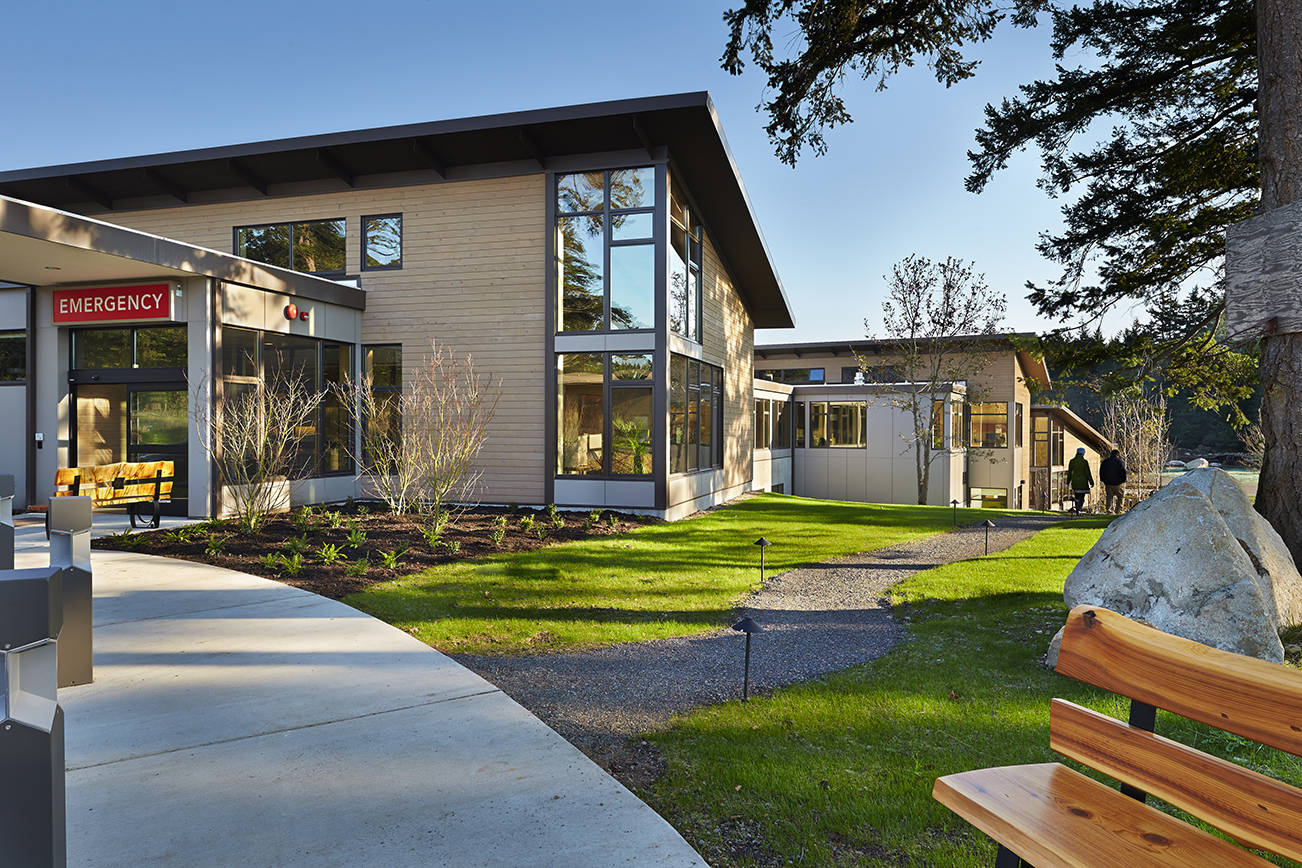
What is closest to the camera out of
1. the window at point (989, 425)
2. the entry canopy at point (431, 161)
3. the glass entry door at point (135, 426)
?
the glass entry door at point (135, 426)

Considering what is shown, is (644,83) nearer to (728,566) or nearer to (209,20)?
(209,20)

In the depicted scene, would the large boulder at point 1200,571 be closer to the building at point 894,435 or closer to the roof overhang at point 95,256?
the roof overhang at point 95,256

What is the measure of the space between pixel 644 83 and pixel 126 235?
10512 millimetres

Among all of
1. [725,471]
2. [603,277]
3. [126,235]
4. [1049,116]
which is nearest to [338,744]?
[1049,116]

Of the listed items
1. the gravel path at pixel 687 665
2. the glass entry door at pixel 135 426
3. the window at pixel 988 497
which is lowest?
the window at pixel 988 497

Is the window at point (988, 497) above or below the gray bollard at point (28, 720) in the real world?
below

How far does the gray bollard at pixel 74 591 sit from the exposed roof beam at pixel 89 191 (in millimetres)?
15343

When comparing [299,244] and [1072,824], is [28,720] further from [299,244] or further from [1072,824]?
[299,244]

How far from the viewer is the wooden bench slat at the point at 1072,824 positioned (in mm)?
1771

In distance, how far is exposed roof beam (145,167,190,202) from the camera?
15.9 m

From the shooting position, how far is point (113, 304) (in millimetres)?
12367

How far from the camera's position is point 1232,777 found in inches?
66.9

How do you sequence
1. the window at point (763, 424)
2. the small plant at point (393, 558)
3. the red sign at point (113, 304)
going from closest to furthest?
the small plant at point (393, 558), the red sign at point (113, 304), the window at point (763, 424)

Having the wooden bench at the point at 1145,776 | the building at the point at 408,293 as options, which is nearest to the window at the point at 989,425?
the building at the point at 408,293
